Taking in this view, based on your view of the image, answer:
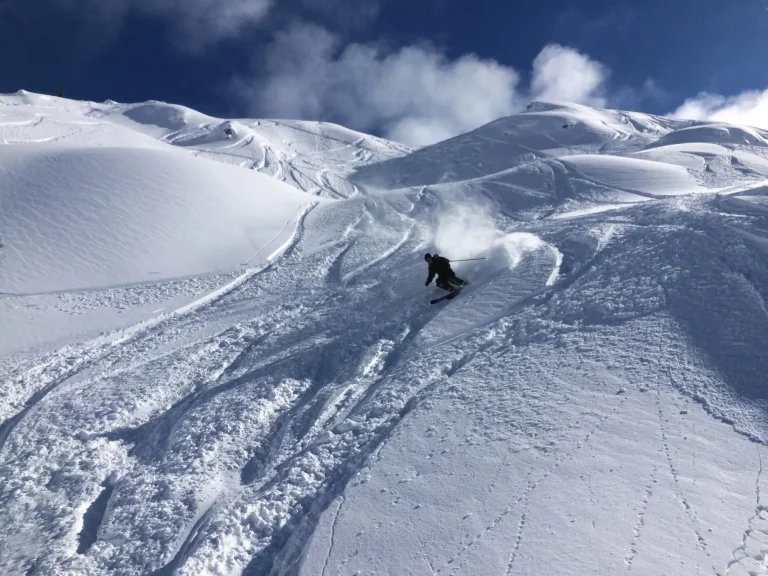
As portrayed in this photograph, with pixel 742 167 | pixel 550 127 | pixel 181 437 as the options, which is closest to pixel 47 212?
pixel 181 437

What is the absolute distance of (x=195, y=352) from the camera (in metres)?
8.69

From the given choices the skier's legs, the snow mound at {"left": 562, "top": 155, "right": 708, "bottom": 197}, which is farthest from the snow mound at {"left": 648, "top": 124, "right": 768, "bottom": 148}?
the skier's legs

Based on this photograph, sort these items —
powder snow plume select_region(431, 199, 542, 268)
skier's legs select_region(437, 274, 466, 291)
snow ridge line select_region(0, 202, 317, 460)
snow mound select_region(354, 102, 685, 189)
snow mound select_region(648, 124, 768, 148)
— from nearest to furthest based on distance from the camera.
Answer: snow ridge line select_region(0, 202, 317, 460) → skier's legs select_region(437, 274, 466, 291) → powder snow plume select_region(431, 199, 542, 268) → snow mound select_region(648, 124, 768, 148) → snow mound select_region(354, 102, 685, 189)

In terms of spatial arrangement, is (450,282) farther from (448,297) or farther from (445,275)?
(448,297)

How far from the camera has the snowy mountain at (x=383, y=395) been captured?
4.45 meters

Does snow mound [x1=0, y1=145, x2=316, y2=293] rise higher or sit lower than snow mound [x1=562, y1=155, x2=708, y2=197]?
lower

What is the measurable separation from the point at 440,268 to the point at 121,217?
10523 mm

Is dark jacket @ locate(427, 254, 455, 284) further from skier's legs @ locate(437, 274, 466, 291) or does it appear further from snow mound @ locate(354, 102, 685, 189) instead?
snow mound @ locate(354, 102, 685, 189)

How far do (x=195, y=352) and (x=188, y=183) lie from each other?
11218 mm

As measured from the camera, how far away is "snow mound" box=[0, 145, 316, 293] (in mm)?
12406

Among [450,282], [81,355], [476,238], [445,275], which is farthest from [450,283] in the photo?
[81,355]

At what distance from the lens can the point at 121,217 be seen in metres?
14.8

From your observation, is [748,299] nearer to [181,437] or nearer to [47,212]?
[181,437]

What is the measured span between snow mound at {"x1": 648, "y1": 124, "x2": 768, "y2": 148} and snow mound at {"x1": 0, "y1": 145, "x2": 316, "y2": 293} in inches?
1182
